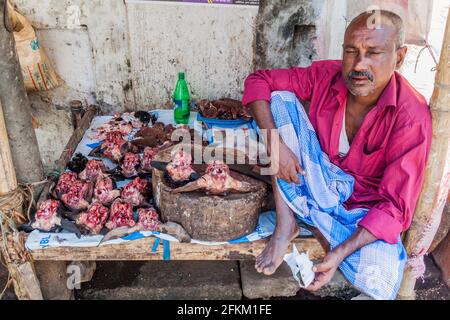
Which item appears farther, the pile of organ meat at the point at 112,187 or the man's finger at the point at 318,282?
the pile of organ meat at the point at 112,187

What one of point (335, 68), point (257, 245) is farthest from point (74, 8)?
point (257, 245)

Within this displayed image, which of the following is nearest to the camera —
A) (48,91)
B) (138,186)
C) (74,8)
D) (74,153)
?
(138,186)

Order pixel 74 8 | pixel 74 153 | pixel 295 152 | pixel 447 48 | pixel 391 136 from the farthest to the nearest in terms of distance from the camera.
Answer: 1. pixel 74 8
2. pixel 74 153
3. pixel 295 152
4. pixel 391 136
5. pixel 447 48

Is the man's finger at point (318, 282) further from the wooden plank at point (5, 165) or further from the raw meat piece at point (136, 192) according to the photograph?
Answer: the wooden plank at point (5, 165)

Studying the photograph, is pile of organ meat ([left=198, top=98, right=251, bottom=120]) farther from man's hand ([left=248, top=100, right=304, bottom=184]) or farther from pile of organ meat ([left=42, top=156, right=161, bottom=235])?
pile of organ meat ([left=42, top=156, right=161, bottom=235])

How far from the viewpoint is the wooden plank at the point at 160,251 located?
2.78 metres

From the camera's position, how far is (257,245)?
280cm

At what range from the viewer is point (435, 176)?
2707 mm

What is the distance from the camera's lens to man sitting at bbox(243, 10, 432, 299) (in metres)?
2.57

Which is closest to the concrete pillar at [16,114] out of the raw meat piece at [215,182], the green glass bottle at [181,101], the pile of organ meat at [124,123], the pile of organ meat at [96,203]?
the pile of organ meat at [96,203]

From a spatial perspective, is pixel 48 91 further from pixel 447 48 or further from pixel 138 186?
pixel 447 48

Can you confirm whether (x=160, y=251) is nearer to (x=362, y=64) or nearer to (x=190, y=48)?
(x=362, y=64)

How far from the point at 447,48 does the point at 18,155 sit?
2.81 metres

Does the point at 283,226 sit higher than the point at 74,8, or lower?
lower
